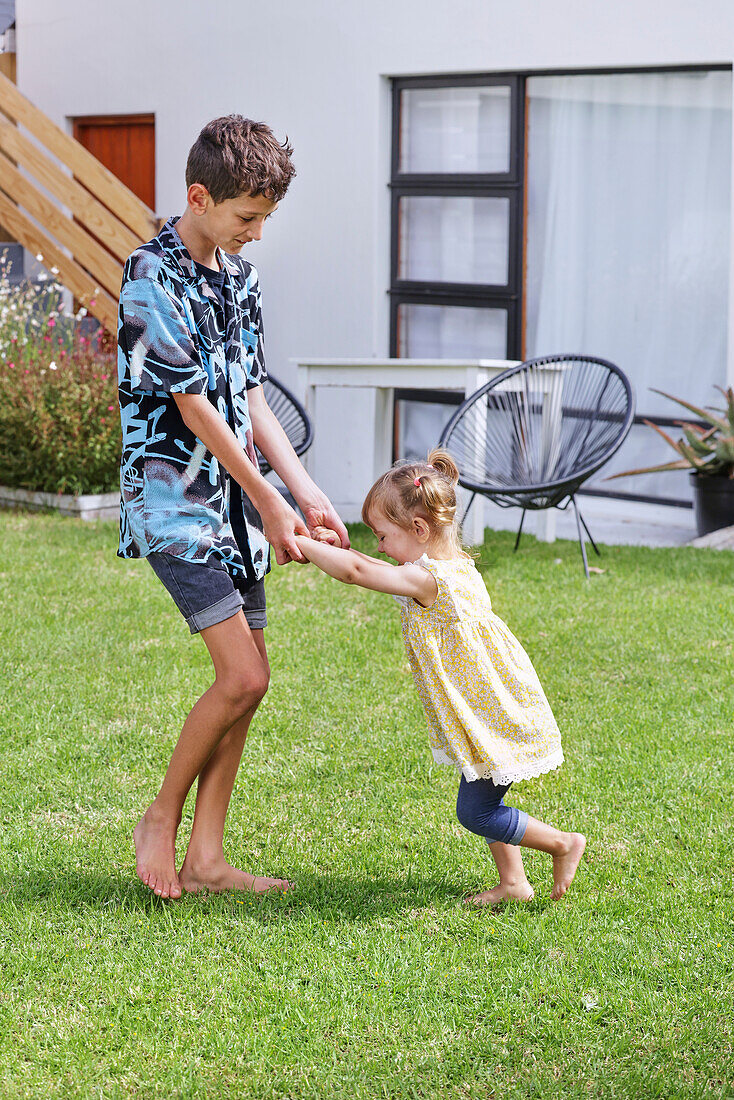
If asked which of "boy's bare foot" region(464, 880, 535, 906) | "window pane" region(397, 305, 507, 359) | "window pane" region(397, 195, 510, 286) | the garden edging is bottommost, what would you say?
"boy's bare foot" region(464, 880, 535, 906)

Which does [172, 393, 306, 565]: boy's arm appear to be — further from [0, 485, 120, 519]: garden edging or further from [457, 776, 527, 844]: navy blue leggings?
[0, 485, 120, 519]: garden edging

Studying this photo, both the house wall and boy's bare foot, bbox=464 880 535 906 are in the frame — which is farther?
the house wall

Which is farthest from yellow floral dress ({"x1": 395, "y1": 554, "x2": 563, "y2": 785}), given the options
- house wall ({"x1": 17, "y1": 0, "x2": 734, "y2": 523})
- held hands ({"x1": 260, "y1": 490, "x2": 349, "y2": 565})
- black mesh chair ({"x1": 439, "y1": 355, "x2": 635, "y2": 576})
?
house wall ({"x1": 17, "y1": 0, "x2": 734, "y2": 523})

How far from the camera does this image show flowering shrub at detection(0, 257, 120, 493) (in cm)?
725

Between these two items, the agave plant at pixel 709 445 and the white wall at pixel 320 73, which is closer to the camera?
the agave plant at pixel 709 445

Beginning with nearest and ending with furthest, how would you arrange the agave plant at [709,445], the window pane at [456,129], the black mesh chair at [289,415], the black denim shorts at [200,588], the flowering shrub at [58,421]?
the black denim shorts at [200,588]
the black mesh chair at [289,415]
the agave plant at [709,445]
the flowering shrub at [58,421]
the window pane at [456,129]

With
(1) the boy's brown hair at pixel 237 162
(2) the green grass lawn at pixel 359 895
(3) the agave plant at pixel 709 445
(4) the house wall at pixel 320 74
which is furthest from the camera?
(4) the house wall at pixel 320 74

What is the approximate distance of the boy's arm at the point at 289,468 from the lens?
285cm

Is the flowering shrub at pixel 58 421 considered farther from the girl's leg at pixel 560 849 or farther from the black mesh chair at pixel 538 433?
the girl's leg at pixel 560 849

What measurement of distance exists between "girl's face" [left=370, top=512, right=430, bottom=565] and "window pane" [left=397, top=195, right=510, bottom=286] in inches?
221

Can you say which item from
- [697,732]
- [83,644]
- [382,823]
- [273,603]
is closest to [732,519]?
[273,603]

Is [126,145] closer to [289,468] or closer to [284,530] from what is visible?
[289,468]

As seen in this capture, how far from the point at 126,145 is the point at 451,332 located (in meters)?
2.95

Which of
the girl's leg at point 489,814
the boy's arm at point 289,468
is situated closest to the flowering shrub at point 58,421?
the boy's arm at point 289,468
